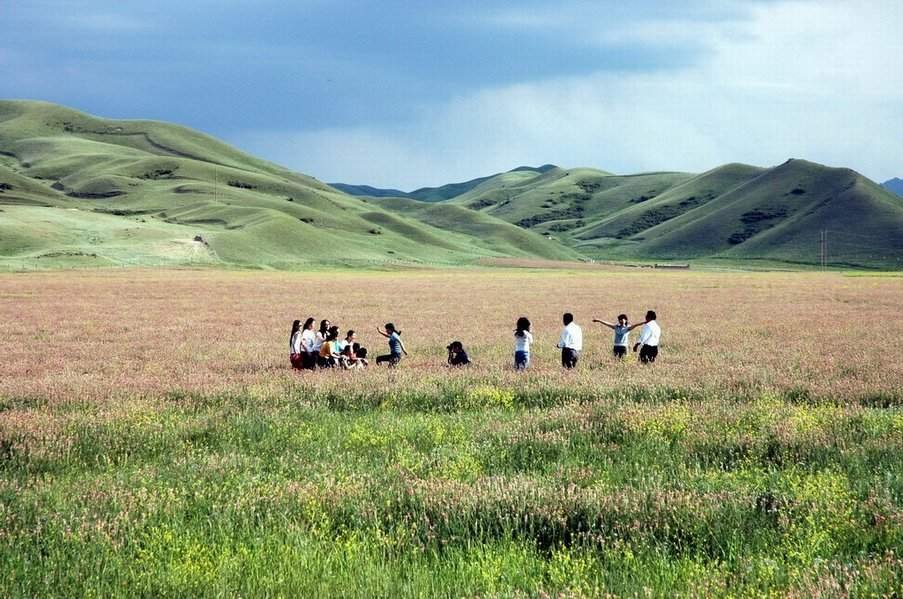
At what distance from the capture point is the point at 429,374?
15.1 m

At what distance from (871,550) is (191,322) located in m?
30.7

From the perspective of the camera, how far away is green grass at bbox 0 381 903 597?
4973mm

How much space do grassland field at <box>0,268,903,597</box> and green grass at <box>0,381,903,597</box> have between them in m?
0.03

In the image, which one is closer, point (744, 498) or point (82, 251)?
point (744, 498)

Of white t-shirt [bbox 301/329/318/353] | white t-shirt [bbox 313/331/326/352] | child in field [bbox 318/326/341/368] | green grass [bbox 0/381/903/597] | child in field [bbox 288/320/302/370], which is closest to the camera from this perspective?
green grass [bbox 0/381/903/597]

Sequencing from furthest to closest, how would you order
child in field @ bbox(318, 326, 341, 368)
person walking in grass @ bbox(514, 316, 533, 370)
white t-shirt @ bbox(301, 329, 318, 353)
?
Result: white t-shirt @ bbox(301, 329, 318, 353)
child in field @ bbox(318, 326, 341, 368)
person walking in grass @ bbox(514, 316, 533, 370)

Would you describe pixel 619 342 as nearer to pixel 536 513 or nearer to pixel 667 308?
pixel 536 513

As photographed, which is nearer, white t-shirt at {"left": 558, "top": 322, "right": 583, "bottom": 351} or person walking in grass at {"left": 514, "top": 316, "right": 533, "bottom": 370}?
person walking in grass at {"left": 514, "top": 316, "right": 533, "bottom": 370}

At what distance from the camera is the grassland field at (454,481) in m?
5.03

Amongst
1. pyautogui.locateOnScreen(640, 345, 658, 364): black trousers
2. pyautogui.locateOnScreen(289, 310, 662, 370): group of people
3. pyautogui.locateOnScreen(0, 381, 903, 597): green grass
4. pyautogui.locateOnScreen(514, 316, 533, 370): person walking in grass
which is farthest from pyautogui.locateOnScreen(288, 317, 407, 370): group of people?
pyautogui.locateOnScreen(0, 381, 903, 597): green grass

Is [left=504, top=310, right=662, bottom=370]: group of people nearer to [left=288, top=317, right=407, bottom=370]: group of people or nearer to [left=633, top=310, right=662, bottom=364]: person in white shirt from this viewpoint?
[left=633, top=310, right=662, bottom=364]: person in white shirt

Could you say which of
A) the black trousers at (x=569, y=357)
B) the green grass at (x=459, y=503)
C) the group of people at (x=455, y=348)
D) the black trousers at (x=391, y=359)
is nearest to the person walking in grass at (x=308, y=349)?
the group of people at (x=455, y=348)

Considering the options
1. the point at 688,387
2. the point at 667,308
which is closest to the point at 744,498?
the point at 688,387

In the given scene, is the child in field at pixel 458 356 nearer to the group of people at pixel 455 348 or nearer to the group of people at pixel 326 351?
the group of people at pixel 455 348
